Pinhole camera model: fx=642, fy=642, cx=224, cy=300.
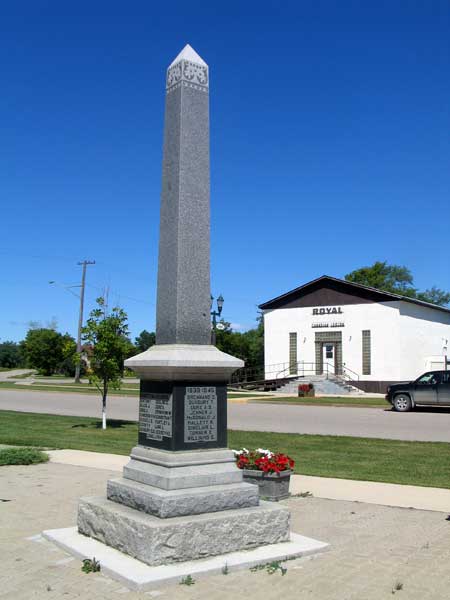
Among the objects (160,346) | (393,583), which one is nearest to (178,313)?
(160,346)

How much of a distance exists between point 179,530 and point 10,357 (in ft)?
433

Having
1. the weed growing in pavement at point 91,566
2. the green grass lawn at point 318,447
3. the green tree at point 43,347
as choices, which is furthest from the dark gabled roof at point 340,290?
→ the green tree at point 43,347

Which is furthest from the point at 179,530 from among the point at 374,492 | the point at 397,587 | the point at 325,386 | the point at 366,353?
the point at 366,353

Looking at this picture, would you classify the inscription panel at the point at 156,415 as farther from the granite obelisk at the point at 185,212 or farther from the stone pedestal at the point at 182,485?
the granite obelisk at the point at 185,212

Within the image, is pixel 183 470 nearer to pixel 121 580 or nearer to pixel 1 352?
pixel 121 580

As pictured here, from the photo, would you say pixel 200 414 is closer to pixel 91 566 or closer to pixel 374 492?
pixel 91 566

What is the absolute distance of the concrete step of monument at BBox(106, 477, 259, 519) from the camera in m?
5.68

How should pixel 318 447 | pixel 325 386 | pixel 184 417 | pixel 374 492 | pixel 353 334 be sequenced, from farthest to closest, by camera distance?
pixel 353 334 → pixel 325 386 → pixel 318 447 → pixel 374 492 → pixel 184 417

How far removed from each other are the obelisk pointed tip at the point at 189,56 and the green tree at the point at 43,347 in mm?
73266

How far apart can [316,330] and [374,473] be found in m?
31.7

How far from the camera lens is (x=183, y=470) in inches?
237

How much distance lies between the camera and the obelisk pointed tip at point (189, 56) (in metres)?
7.04

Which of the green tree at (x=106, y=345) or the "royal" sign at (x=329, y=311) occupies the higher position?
the "royal" sign at (x=329, y=311)

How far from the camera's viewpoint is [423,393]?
24.7m
